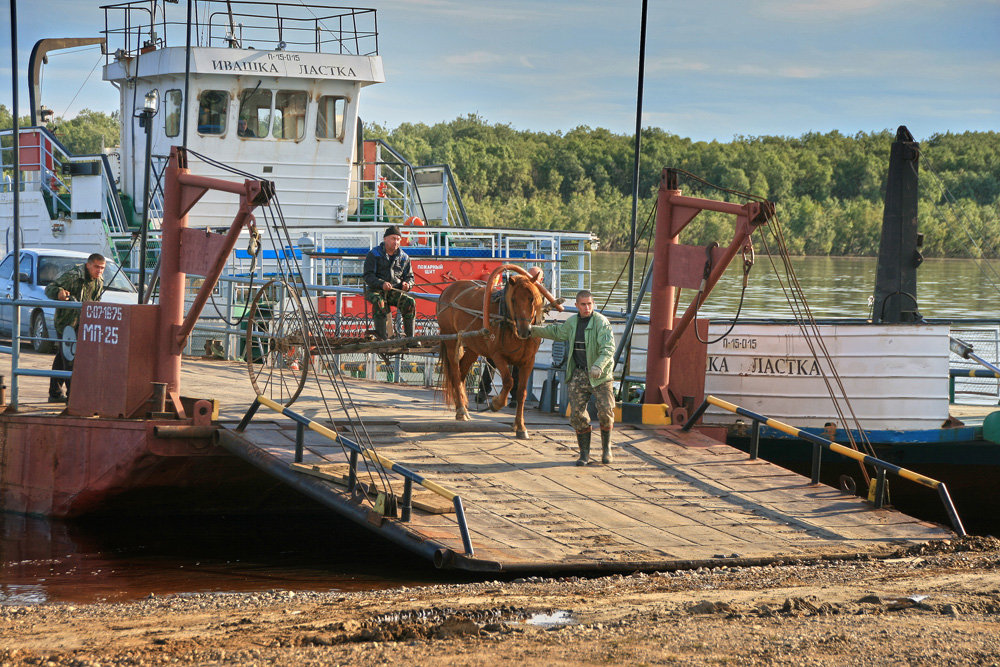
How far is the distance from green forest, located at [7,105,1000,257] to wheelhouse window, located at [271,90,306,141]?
36.8 metres

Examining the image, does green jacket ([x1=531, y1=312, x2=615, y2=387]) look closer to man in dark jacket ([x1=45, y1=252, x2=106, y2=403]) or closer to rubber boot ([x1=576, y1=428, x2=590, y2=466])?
rubber boot ([x1=576, y1=428, x2=590, y2=466])

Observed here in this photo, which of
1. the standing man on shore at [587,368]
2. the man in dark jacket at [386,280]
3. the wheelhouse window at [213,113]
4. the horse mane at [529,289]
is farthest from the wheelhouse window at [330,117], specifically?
the standing man on shore at [587,368]

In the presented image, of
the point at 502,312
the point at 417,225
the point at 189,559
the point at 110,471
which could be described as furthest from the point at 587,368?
the point at 417,225

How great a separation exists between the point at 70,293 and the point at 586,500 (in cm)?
711

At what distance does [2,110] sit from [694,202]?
9314 centimetres

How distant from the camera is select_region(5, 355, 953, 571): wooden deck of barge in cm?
903

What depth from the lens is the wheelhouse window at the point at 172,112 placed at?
23.6 m

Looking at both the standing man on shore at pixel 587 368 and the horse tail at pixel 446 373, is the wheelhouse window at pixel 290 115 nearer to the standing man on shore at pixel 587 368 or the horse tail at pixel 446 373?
the horse tail at pixel 446 373

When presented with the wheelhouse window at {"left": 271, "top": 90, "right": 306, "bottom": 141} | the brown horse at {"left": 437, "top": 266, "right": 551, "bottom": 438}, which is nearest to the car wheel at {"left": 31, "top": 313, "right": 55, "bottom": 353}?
the wheelhouse window at {"left": 271, "top": 90, "right": 306, "bottom": 141}

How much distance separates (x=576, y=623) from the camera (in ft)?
22.9

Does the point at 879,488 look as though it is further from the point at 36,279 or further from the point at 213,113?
the point at 213,113

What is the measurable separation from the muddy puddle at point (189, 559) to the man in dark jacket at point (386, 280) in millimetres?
2450

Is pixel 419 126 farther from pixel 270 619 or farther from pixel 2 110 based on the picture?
pixel 270 619

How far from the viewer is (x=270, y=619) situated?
759 centimetres
